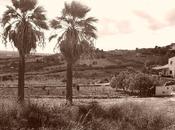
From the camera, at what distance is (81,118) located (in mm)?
23109

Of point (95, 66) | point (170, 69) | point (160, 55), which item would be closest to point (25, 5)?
point (170, 69)

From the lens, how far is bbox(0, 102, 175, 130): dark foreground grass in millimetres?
19672

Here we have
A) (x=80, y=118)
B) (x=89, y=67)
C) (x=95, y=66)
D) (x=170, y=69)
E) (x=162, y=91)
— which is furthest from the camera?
(x=95, y=66)

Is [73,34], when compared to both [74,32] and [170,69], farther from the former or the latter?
[170,69]

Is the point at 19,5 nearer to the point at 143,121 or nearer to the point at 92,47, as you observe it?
the point at 92,47

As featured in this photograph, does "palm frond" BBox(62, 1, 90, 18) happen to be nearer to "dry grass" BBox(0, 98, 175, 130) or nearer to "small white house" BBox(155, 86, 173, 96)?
"dry grass" BBox(0, 98, 175, 130)

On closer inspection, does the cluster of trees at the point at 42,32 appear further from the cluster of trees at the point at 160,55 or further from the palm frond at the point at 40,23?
the cluster of trees at the point at 160,55

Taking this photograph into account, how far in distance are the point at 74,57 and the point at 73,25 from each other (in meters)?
2.98

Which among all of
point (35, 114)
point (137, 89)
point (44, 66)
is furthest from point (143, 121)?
point (44, 66)

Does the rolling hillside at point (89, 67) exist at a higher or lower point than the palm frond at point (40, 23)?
lower

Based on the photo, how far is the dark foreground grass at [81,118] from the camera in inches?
774

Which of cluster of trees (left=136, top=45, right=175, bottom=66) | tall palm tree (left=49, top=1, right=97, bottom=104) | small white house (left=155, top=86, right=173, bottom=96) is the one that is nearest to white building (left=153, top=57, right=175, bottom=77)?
cluster of trees (left=136, top=45, right=175, bottom=66)

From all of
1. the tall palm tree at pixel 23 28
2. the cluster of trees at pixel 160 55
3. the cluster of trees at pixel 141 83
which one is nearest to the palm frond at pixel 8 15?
the tall palm tree at pixel 23 28

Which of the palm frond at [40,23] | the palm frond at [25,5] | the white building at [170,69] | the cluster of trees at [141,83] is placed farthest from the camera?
the white building at [170,69]
